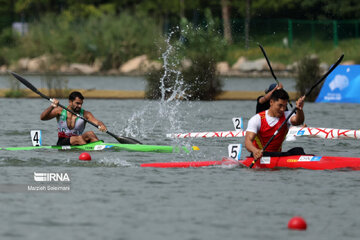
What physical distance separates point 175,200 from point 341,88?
18.9 m

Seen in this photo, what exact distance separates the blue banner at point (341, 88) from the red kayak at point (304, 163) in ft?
49.2

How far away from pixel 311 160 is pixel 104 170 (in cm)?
324

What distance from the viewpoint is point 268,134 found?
14766 millimetres

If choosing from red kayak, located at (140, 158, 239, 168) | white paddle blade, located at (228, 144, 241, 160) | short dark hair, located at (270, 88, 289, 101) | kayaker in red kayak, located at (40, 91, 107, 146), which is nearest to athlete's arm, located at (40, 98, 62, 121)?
kayaker in red kayak, located at (40, 91, 107, 146)

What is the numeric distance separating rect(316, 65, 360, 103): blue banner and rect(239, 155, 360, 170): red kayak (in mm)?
14981

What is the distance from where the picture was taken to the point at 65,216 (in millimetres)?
11102

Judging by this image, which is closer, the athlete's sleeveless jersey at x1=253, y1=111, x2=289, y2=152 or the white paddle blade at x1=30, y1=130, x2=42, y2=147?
the athlete's sleeveless jersey at x1=253, y1=111, x2=289, y2=152

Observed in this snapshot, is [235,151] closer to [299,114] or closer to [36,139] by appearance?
[299,114]

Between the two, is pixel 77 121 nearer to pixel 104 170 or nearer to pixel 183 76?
pixel 104 170

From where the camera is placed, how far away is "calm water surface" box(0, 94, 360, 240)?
410 inches

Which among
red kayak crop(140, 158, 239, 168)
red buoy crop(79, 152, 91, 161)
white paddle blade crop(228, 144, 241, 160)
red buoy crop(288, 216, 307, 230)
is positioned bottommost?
Result: red buoy crop(288, 216, 307, 230)

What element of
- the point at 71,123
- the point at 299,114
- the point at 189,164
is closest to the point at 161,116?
the point at 71,123

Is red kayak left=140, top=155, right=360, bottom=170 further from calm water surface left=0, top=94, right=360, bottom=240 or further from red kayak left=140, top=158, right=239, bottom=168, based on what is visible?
red kayak left=140, top=158, right=239, bottom=168

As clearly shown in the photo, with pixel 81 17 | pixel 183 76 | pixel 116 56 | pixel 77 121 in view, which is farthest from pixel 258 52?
pixel 77 121
